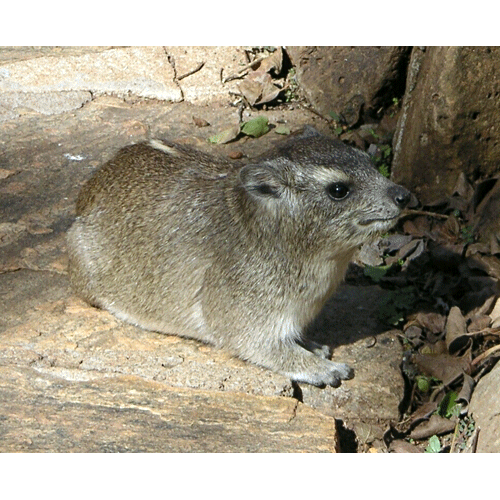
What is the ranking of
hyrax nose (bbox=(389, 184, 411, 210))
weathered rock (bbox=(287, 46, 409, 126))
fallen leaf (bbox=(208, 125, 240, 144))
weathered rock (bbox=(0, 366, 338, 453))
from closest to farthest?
weathered rock (bbox=(0, 366, 338, 453))
hyrax nose (bbox=(389, 184, 411, 210))
fallen leaf (bbox=(208, 125, 240, 144))
weathered rock (bbox=(287, 46, 409, 126))

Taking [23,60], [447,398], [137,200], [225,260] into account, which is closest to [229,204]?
[225,260]

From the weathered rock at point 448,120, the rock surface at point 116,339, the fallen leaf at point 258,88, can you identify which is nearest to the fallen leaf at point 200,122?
the rock surface at point 116,339

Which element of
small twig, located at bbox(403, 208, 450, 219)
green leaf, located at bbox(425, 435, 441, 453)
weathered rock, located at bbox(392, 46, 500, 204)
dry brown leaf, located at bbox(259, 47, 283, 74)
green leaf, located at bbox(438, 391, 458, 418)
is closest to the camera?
green leaf, located at bbox(425, 435, 441, 453)

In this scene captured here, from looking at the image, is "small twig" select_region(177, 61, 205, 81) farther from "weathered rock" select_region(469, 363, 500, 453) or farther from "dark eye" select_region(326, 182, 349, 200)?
"weathered rock" select_region(469, 363, 500, 453)

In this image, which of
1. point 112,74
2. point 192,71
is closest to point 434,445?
point 192,71

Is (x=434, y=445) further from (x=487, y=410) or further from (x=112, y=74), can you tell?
(x=112, y=74)

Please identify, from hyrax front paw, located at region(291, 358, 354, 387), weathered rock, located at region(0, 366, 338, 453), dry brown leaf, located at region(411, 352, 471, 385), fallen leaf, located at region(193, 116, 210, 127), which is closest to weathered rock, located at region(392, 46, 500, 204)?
dry brown leaf, located at region(411, 352, 471, 385)
